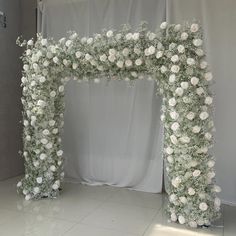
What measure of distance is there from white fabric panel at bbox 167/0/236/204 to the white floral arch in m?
0.66

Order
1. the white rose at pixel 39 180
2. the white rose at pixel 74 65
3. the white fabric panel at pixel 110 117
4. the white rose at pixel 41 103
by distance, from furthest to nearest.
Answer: the white fabric panel at pixel 110 117 → the white rose at pixel 39 180 → the white rose at pixel 41 103 → the white rose at pixel 74 65

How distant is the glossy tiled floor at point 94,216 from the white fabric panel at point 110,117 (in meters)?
0.39

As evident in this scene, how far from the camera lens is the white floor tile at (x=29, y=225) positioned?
9.46 feet

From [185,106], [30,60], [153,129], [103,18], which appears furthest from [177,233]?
[103,18]

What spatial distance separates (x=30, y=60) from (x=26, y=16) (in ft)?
5.94

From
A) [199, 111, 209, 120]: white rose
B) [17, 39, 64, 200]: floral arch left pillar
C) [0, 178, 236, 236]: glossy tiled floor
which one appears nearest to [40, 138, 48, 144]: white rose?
[17, 39, 64, 200]: floral arch left pillar

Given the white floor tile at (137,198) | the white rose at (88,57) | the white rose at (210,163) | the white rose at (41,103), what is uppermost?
the white rose at (88,57)

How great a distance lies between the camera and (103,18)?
444cm

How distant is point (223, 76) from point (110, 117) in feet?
5.49

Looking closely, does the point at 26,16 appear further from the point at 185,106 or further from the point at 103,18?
the point at 185,106

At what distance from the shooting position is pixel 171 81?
9.87 ft

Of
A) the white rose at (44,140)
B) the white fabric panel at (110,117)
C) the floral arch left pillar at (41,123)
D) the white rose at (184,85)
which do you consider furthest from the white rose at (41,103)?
the white rose at (184,85)

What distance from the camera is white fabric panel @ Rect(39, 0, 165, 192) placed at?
13.8 ft

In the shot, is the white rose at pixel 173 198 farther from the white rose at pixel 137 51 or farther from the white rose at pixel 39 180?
the white rose at pixel 39 180
